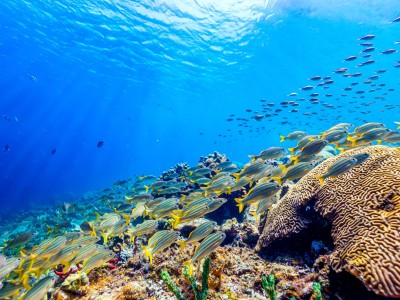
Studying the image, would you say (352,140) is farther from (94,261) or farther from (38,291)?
(38,291)

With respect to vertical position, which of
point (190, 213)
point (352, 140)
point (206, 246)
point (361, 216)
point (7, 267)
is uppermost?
point (352, 140)

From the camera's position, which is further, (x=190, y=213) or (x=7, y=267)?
(x=190, y=213)

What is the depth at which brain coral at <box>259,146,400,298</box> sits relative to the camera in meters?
3.11

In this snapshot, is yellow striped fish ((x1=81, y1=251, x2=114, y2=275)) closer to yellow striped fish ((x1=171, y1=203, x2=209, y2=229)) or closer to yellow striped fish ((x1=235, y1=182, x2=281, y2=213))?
yellow striped fish ((x1=171, y1=203, x2=209, y2=229))

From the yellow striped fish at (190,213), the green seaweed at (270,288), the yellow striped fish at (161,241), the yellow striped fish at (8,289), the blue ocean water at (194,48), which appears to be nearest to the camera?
the green seaweed at (270,288)

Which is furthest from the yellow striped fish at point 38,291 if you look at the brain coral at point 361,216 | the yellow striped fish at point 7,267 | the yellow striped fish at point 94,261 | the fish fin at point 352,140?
the fish fin at point 352,140

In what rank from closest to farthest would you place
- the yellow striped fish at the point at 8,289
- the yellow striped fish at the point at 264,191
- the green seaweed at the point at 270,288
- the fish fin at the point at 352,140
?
the green seaweed at the point at 270,288, the yellow striped fish at the point at 8,289, the yellow striped fish at the point at 264,191, the fish fin at the point at 352,140

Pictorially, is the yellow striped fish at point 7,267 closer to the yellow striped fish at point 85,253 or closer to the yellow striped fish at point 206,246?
the yellow striped fish at point 85,253

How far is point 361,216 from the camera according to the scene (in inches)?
156

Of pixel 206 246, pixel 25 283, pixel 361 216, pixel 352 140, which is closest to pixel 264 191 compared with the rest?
pixel 361 216

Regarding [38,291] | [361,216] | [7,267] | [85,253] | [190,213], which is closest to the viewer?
[38,291]

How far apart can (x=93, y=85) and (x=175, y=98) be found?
612 inches

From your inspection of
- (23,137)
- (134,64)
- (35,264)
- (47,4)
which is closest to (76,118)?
(134,64)

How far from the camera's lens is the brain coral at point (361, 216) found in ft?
10.2
